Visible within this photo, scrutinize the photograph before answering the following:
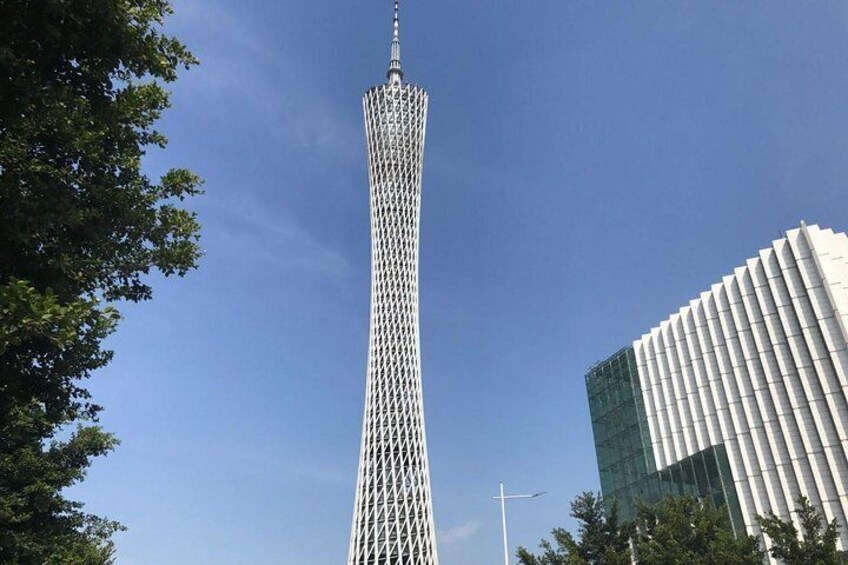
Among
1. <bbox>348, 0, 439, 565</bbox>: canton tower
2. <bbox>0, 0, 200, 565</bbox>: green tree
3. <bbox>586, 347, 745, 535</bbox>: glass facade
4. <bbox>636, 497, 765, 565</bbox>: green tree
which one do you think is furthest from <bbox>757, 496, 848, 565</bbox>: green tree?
<bbox>348, 0, 439, 565</bbox>: canton tower

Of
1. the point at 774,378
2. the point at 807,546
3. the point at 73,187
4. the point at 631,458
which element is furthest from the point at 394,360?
the point at 73,187

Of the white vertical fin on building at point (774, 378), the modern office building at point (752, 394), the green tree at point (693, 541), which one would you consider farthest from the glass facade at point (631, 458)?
the green tree at point (693, 541)

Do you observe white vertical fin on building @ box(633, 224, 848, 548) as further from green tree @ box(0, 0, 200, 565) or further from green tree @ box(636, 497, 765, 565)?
green tree @ box(0, 0, 200, 565)

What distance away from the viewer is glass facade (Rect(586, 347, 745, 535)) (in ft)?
118

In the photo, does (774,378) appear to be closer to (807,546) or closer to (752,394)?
(752,394)

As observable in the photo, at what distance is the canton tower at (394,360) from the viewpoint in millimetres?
40969

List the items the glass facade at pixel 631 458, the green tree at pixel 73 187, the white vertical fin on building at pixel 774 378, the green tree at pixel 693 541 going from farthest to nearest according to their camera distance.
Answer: the glass facade at pixel 631 458
the white vertical fin on building at pixel 774 378
the green tree at pixel 693 541
the green tree at pixel 73 187

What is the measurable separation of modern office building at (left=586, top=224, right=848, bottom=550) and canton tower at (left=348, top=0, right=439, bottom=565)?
1435cm

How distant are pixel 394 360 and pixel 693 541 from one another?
77.9ft

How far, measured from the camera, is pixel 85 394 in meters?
12.1

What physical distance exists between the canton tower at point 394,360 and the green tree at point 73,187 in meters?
30.7

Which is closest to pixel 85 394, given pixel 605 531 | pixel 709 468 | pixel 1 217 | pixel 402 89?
pixel 1 217

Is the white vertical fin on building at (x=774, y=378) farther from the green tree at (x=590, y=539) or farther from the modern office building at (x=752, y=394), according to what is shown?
the green tree at (x=590, y=539)

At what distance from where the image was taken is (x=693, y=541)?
78.9 ft
